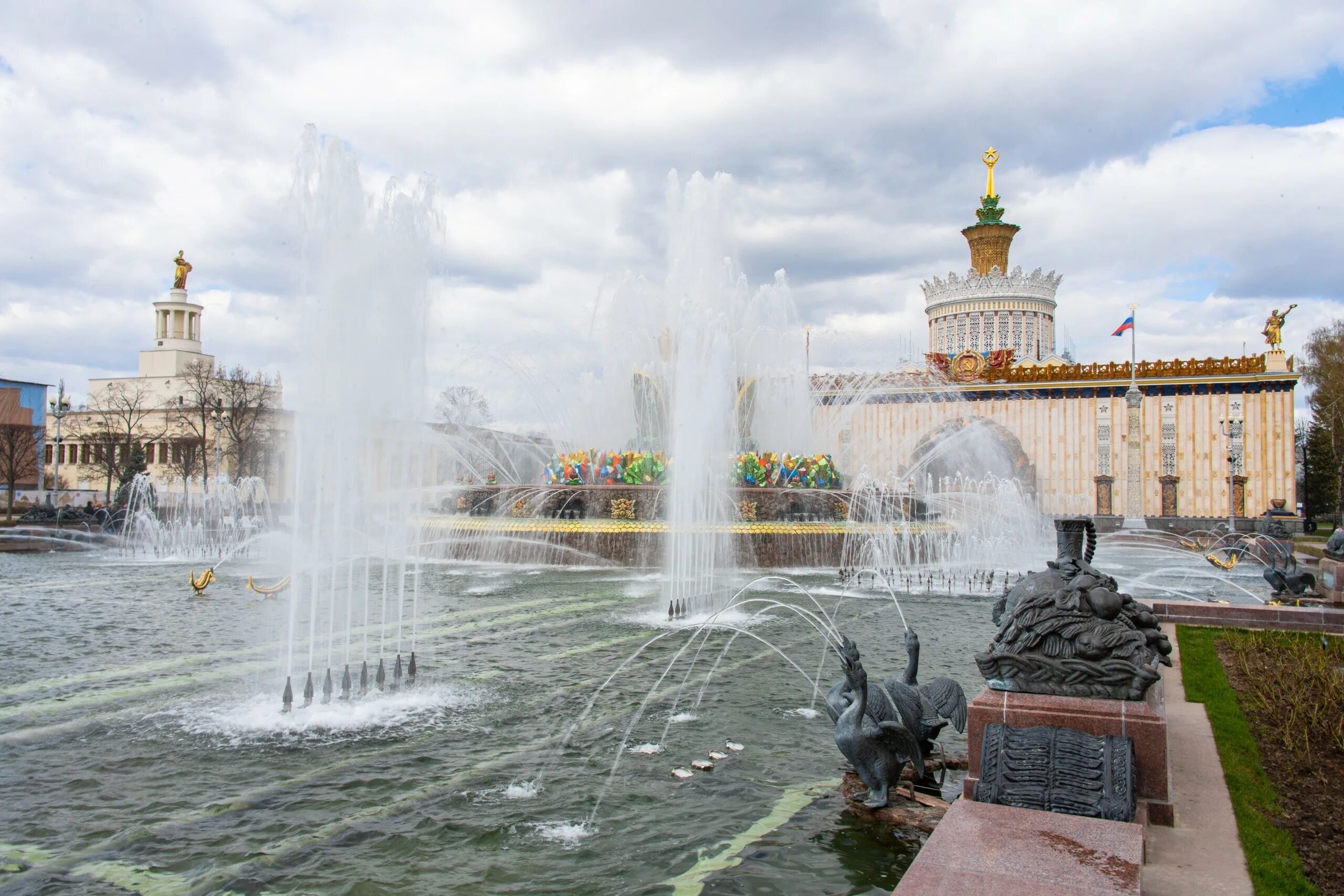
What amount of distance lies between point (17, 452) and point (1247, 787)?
62.1 metres

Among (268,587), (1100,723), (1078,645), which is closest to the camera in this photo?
(1100,723)

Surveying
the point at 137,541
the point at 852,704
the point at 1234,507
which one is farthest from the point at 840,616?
the point at 1234,507

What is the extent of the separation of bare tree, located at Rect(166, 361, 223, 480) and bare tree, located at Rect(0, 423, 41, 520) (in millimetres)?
7622

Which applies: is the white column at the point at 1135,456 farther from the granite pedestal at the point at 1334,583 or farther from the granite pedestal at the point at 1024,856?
the granite pedestal at the point at 1024,856

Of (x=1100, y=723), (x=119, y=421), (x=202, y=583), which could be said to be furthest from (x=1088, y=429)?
(x=119, y=421)

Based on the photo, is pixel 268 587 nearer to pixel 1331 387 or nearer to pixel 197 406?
pixel 197 406

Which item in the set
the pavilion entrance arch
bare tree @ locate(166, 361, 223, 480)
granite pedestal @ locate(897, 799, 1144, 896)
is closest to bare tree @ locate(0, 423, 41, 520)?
bare tree @ locate(166, 361, 223, 480)

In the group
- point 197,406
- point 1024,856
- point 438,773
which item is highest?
point 197,406

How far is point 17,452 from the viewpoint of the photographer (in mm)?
51469

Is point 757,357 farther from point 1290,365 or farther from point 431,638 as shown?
point 1290,365

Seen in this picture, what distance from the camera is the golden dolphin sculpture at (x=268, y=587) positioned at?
15781 millimetres

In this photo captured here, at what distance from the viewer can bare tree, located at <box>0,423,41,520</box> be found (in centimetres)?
4394

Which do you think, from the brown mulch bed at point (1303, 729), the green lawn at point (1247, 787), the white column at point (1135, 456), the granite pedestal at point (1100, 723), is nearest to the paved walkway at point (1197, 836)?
the green lawn at point (1247, 787)

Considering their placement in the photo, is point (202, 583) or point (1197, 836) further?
point (202, 583)
